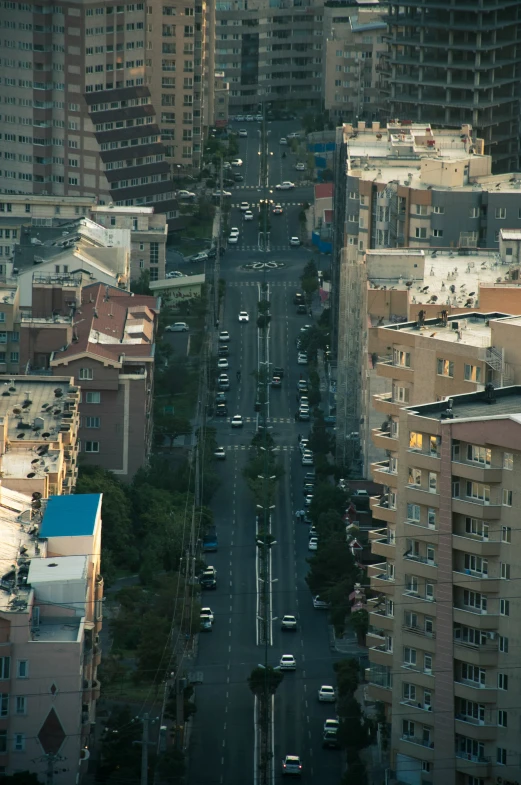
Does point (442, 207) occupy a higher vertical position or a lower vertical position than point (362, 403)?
higher

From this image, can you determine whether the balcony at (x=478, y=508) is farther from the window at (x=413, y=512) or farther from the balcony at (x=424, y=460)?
the window at (x=413, y=512)

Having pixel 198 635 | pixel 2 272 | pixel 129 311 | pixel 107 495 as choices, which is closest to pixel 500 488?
pixel 198 635

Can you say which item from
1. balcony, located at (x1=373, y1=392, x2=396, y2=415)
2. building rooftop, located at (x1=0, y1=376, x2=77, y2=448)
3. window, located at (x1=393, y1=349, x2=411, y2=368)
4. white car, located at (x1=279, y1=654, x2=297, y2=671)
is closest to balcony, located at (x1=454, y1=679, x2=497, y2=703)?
balcony, located at (x1=373, y1=392, x2=396, y2=415)

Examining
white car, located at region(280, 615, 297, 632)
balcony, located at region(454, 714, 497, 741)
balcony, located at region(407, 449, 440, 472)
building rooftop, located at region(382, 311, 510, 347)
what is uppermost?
building rooftop, located at region(382, 311, 510, 347)

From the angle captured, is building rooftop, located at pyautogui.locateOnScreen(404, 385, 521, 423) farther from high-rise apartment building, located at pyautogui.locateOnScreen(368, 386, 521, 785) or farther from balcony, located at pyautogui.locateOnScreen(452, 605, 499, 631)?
balcony, located at pyautogui.locateOnScreen(452, 605, 499, 631)

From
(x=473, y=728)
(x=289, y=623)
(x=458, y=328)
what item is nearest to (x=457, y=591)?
(x=473, y=728)

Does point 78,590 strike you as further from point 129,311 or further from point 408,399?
point 129,311
